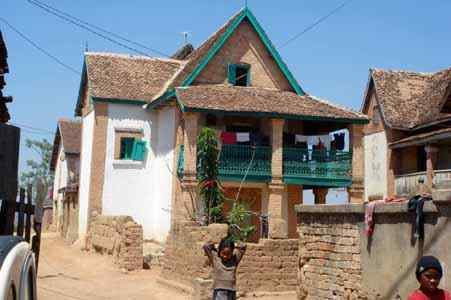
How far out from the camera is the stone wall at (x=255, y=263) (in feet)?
51.2

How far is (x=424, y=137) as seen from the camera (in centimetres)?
2739

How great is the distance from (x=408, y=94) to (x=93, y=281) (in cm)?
2120

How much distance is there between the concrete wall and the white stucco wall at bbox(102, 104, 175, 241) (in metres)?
13.9

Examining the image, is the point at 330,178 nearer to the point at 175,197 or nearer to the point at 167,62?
the point at 175,197

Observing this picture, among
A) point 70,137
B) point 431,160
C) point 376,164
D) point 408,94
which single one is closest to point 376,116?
point 408,94

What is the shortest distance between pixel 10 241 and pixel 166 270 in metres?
14.9

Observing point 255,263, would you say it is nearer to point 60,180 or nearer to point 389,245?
point 389,245

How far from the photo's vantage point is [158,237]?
79.1 ft

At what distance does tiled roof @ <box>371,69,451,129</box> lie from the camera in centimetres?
3105

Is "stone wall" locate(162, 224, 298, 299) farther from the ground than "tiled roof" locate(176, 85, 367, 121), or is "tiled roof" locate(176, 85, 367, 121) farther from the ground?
"tiled roof" locate(176, 85, 367, 121)

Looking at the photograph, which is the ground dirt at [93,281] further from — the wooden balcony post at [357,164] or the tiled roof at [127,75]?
the wooden balcony post at [357,164]

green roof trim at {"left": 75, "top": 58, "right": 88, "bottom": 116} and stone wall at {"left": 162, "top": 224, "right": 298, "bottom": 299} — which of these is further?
green roof trim at {"left": 75, "top": 58, "right": 88, "bottom": 116}

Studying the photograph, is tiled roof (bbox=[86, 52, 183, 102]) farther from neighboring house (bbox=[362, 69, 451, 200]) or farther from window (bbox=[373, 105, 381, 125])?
window (bbox=[373, 105, 381, 125])

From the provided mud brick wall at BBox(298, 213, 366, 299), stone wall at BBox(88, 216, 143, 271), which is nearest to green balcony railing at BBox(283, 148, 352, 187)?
stone wall at BBox(88, 216, 143, 271)
